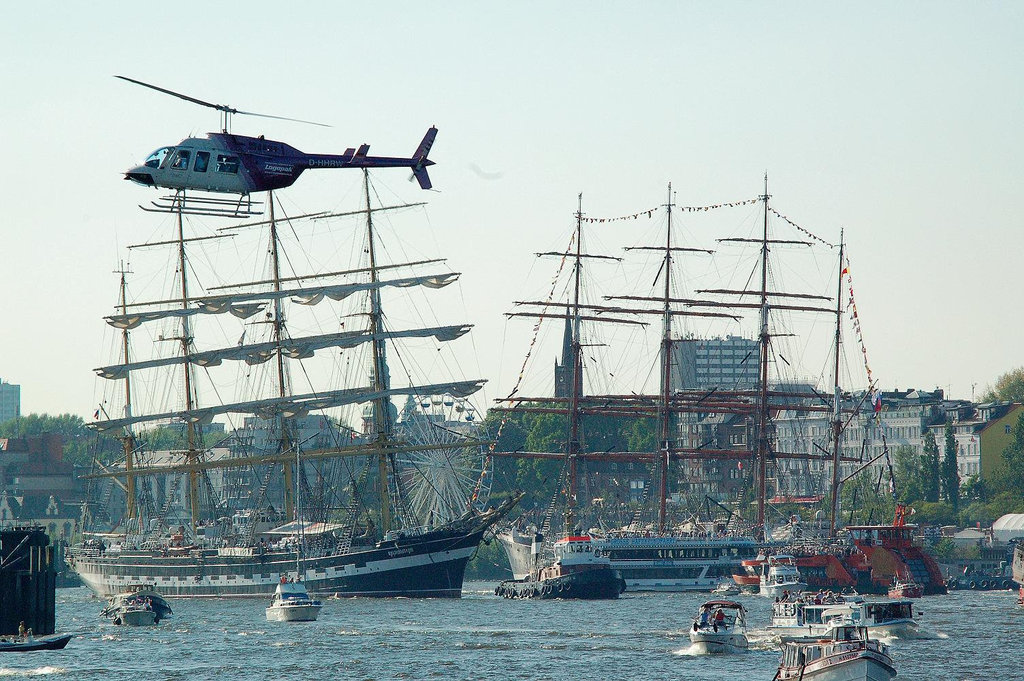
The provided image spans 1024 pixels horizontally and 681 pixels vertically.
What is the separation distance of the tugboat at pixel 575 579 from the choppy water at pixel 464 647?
12624mm

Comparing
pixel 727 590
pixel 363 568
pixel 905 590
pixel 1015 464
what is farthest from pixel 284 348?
pixel 1015 464

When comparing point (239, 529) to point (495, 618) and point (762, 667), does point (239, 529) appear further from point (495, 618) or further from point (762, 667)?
point (762, 667)

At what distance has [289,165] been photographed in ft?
262

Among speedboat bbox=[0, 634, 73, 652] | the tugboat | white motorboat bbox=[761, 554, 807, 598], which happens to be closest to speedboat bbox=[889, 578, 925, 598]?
white motorboat bbox=[761, 554, 807, 598]

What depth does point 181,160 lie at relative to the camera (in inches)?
2975

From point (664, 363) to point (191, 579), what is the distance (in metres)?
52.7

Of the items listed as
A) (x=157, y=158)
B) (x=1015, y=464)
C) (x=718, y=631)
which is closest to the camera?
(x=157, y=158)

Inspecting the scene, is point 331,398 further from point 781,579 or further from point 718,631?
point 718,631

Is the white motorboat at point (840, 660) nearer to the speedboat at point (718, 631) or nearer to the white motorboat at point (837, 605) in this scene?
the speedboat at point (718, 631)

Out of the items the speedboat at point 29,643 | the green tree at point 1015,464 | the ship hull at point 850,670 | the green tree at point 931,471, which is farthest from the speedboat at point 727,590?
the ship hull at point 850,670

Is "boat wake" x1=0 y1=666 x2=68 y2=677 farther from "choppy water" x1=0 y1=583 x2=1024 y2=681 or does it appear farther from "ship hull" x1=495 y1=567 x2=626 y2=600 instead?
"ship hull" x1=495 y1=567 x2=626 y2=600

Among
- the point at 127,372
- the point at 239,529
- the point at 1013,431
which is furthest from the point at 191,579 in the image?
the point at 1013,431

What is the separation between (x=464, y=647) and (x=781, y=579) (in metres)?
52.4

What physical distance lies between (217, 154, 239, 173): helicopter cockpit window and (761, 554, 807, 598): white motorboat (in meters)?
68.5
